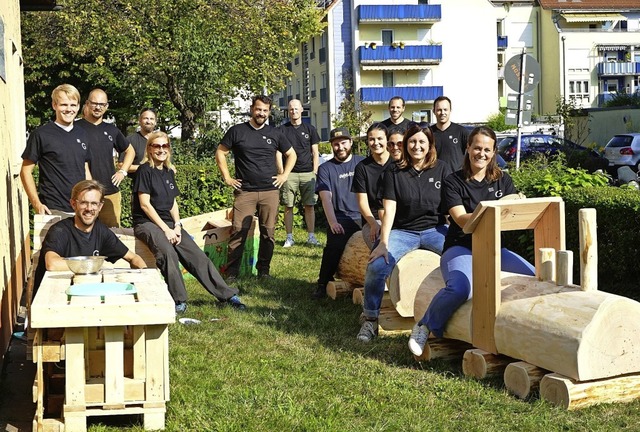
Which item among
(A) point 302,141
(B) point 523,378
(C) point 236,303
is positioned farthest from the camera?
(A) point 302,141

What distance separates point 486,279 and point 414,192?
182cm

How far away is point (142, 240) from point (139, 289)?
3454 millimetres

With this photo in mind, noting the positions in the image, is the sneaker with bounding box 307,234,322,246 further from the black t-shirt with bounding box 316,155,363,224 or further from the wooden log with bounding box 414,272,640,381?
the wooden log with bounding box 414,272,640,381

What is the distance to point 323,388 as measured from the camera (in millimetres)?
6176

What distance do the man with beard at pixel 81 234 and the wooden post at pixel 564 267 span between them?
3087 mm

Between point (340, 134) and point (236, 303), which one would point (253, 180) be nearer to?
point (340, 134)

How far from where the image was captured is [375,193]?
8.91 metres

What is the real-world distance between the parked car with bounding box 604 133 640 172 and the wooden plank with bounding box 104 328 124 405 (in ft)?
83.7

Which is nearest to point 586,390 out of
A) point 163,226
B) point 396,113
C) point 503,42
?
point 163,226

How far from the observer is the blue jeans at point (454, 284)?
21.7 feet

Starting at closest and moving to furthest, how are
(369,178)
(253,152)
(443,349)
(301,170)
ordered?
(443,349) < (369,178) < (253,152) < (301,170)

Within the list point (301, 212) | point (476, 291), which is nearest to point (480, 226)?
point (476, 291)

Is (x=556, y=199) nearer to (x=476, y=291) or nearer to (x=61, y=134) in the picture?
(x=476, y=291)

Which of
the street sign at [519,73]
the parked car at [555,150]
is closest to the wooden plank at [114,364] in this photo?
the street sign at [519,73]
